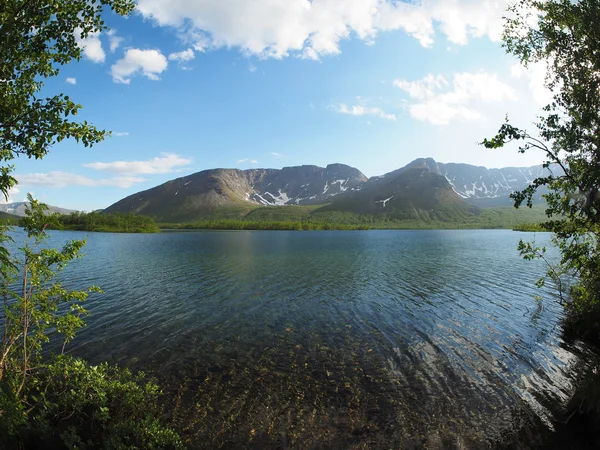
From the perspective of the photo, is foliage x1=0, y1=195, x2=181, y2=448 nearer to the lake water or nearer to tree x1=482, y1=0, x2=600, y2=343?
the lake water

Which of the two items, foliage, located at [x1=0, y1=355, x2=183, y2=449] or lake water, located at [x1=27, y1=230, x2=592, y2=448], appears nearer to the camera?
foliage, located at [x1=0, y1=355, x2=183, y2=449]

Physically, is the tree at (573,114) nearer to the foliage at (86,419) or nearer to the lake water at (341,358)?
the lake water at (341,358)

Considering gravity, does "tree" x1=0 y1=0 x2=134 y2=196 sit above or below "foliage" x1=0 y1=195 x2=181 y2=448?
above

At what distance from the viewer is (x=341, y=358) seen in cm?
1978

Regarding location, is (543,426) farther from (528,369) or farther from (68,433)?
(68,433)

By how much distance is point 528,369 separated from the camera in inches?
734

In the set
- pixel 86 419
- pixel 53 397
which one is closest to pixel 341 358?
pixel 86 419

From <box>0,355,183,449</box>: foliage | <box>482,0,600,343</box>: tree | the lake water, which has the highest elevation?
<box>482,0,600,343</box>: tree

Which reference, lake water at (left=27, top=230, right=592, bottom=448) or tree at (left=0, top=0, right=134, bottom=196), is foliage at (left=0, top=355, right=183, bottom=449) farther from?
tree at (left=0, top=0, right=134, bottom=196)

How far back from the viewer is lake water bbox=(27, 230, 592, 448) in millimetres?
13336

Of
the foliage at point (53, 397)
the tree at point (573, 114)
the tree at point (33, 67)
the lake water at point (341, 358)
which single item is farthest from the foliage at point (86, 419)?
the tree at point (573, 114)

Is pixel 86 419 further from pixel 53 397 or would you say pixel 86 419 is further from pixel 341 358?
pixel 341 358

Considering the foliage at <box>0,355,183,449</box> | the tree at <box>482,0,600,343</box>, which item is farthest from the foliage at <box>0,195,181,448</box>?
the tree at <box>482,0,600,343</box>

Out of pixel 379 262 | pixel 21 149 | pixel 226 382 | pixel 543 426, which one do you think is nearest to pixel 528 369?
pixel 543 426
